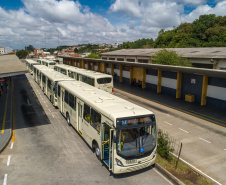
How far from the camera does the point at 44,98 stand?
2416cm

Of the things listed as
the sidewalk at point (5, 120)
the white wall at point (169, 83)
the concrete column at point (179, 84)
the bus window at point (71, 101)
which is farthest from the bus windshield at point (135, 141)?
the white wall at point (169, 83)

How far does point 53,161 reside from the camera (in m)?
9.92

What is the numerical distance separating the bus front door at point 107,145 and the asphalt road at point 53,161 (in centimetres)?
54

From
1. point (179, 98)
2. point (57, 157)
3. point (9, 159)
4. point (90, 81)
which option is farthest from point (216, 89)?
point (9, 159)

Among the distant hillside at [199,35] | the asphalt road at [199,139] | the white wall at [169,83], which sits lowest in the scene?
the asphalt road at [199,139]

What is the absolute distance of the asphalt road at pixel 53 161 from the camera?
335 inches

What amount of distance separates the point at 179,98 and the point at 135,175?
17023 mm

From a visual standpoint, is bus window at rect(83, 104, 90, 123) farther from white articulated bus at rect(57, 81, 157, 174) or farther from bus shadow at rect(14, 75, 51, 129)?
bus shadow at rect(14, 75, 51, 129)

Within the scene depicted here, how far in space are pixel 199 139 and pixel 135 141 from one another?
20.9ft

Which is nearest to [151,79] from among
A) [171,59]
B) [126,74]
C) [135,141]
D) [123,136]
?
[171,59]

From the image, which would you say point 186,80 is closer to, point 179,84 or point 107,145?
point 179,84

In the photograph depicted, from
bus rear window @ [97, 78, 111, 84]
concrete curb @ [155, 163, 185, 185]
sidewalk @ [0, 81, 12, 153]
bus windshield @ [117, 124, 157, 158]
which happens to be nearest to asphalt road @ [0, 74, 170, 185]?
concrete curb @ [155, 163, 185, 185]

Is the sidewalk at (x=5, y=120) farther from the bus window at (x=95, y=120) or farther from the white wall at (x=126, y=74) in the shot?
the white wall at (x=126, y=74)

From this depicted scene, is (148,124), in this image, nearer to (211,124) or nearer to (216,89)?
(211,124)
